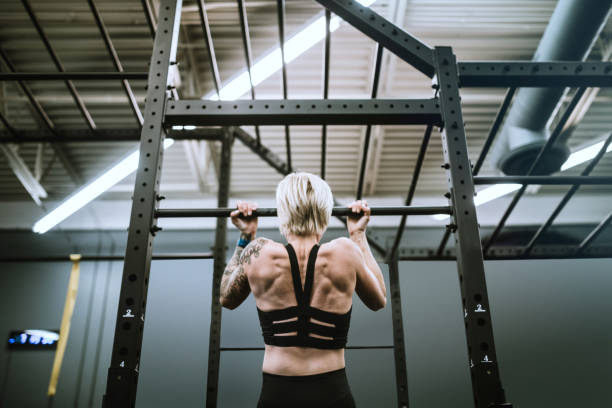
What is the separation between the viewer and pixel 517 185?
16.0ft

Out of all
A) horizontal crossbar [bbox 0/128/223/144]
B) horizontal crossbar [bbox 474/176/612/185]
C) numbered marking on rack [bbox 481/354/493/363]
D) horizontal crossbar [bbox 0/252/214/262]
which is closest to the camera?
numbered marking on rack [bbox 481/354/493/363]

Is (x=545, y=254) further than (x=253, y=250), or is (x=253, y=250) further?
(x=545, y=254)

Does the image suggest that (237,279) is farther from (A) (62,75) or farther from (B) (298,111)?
(A) (62,75)

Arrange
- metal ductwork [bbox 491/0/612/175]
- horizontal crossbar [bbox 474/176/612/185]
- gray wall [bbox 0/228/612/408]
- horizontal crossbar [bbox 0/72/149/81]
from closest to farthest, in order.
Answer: horizontal crossbar [bbox 474/176/612/185] < horizontal crossbar [bbox 0/72/149/81] < metal ductwork [bbox 491/0/612/175] < gray wall [bbox 0/228/612/408]

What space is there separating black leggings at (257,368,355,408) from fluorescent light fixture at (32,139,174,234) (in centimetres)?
314

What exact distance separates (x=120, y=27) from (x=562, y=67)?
14.6ft

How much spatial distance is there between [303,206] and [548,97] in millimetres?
2968

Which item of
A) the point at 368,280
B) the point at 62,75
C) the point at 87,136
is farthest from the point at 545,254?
the point at 87,136

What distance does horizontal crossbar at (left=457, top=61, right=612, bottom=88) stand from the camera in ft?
5.83

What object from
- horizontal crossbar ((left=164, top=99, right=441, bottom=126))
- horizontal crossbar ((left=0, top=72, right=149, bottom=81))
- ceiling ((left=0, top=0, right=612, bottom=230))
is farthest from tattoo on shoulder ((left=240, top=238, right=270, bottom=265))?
ceiling ((left=0, top=0, right=612, bottom=230))

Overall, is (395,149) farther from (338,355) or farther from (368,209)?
(338,355)

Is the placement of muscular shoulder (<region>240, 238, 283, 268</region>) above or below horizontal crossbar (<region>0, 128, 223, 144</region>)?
below

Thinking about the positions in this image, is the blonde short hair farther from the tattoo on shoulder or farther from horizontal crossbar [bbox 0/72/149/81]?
horizontal crossbar [bbox 0/72/149/81]

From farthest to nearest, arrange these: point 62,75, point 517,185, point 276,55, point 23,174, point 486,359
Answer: point 23,174, point 517,185, point 276,55, point 62,75, point 486,359
